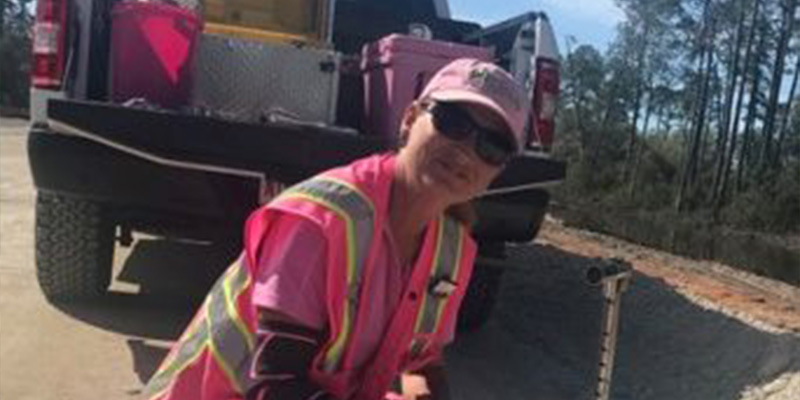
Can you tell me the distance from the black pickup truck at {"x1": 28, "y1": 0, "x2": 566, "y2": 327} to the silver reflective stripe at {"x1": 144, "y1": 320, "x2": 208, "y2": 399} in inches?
153

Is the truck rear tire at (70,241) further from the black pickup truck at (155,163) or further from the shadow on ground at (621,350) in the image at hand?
the shadow on ground at (621,350)

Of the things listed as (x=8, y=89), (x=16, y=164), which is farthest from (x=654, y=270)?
(x=8, y=89)

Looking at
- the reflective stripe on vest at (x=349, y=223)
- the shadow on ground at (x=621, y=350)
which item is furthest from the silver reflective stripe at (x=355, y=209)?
the shadow on ground at (x=621, y=350)

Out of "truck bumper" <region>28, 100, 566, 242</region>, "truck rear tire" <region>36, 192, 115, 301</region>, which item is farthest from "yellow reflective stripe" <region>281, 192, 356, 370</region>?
"truck rear tire" <region>36, 192, 115, 301</region>

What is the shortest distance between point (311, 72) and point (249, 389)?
5305 mm

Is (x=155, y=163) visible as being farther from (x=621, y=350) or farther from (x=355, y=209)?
(x=355, y=209)

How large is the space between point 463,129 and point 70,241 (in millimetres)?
5047

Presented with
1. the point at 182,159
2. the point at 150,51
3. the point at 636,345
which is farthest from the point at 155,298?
the point at 636,345

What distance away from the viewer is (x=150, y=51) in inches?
271

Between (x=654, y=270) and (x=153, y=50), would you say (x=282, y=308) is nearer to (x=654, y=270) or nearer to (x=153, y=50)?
(x=153, y=50)

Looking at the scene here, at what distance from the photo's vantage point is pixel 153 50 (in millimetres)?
6887

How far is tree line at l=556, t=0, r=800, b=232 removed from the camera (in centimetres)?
6294

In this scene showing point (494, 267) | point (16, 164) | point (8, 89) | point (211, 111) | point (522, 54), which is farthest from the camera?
point (8, 89)

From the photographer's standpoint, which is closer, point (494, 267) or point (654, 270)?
point (494, 267)
